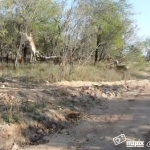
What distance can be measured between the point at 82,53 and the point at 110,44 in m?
9.34

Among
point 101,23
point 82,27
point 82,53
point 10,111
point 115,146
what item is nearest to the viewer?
point 115,146

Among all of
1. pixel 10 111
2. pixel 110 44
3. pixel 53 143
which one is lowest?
pixel 53 143

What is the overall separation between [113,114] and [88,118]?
907mm

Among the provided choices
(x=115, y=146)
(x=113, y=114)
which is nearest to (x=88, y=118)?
(x=113, y=114)

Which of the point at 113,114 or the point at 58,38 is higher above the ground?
the point at 58,38

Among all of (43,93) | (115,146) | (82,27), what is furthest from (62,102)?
(82,27)

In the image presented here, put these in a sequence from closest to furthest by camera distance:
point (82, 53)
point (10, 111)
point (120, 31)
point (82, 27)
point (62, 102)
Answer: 1. point (10, 111)
2. point (62, 102)
3. point (82, 27)
4. point (82, 53)
5. point (120, 31)

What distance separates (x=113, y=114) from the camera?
9.52 metres

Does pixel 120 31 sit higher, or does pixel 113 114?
pixel 120 31

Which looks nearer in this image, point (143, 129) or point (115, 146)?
point (115, 146)

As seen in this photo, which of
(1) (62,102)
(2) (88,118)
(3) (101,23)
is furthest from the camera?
(3) (101,23)

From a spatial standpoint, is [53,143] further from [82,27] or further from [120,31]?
[120,31]

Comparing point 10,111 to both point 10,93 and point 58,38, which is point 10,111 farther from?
point 58,38

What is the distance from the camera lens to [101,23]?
1019 inches
